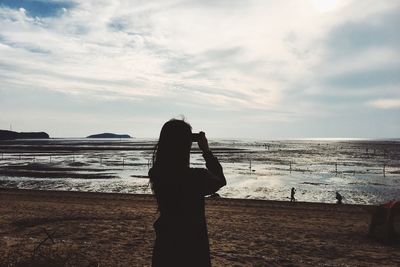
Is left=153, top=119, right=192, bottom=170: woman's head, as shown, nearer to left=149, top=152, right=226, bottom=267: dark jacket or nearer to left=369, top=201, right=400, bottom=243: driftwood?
left=149, top=152, right=226, bottom=267: dark jacket

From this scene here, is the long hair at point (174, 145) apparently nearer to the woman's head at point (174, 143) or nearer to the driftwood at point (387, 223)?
the woman's head at point (174, 143)

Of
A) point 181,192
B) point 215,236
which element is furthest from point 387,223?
point 181,192

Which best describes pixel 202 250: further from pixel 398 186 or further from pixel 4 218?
pixel 398 186

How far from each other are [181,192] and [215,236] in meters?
7.55

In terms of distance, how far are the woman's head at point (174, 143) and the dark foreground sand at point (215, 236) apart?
16.8 feet

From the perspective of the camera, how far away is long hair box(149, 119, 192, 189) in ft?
9.20

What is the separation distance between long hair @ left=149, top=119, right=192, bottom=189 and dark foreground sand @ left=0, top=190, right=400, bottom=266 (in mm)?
5113

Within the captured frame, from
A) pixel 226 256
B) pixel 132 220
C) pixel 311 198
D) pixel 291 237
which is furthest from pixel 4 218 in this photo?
pixel 311 198

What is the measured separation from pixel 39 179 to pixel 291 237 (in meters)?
27.6

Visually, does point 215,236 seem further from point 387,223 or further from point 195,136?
point 195,136

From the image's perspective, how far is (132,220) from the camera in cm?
1219

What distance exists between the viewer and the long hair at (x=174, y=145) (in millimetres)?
2805

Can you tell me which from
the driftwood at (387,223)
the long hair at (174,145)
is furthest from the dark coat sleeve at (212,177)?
the driftwood at (387,223)

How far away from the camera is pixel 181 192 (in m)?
2.85
